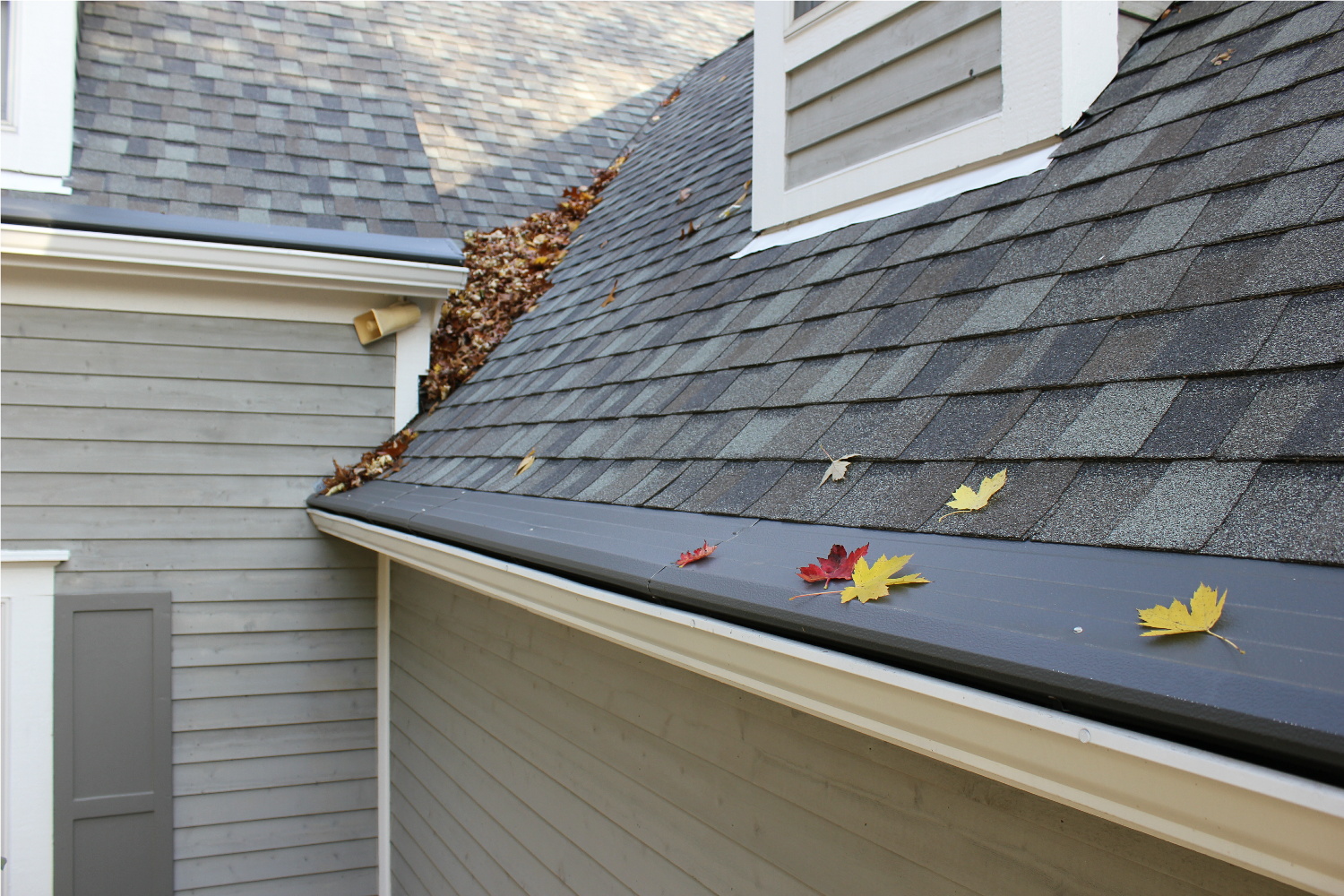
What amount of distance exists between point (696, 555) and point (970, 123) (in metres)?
1.93

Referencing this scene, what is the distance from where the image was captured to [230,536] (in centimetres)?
511

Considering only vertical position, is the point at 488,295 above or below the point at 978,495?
above

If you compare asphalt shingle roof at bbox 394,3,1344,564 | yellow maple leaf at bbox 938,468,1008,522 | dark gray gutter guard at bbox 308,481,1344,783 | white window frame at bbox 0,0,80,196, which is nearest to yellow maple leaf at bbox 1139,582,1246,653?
dark gray gutter guard at bbox 308,481,1344,783

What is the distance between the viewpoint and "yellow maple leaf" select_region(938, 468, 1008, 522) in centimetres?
163

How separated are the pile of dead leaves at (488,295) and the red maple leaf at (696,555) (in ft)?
12.5

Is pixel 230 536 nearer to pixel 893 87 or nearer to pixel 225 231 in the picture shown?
pixel 225 231

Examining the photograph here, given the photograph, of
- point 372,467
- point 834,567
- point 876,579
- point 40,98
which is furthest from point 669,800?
point 40,98

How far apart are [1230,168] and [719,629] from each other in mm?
1589

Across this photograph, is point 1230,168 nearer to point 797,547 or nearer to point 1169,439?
point 1169,439

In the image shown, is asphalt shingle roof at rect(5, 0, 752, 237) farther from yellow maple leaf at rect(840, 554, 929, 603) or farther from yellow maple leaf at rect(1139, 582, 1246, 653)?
yellow maple leaf at rect(1139, 582, 1246, 653)

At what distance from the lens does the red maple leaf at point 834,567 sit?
1.57m

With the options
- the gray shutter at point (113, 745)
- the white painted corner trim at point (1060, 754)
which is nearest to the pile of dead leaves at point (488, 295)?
the gray shutter at point (113, 745)

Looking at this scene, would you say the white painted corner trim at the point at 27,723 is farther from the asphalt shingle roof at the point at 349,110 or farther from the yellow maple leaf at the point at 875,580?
the yellow maple leaf at the point at 875,580

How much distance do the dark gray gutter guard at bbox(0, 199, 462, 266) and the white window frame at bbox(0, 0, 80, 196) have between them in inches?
12.9
